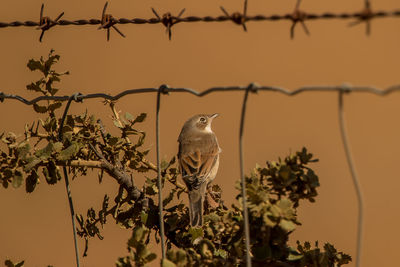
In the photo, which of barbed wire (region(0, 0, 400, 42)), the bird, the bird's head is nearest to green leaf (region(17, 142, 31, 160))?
barbed wire (region(0, 0, 400, 42))

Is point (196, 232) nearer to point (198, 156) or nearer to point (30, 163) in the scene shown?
point (30, 163)

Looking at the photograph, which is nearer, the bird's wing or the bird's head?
the bird's wing

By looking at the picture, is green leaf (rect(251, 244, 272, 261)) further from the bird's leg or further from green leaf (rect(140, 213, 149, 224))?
the bird's leg

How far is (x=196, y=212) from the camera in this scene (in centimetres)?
454

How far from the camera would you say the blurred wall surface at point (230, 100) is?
14008 millimetres

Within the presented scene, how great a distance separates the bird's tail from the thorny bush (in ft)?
0.21

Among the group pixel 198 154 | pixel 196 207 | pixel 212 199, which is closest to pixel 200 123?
pixel 198 154

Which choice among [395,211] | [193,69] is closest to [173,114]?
[193,69]

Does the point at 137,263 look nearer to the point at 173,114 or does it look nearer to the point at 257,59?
the point at 173,114

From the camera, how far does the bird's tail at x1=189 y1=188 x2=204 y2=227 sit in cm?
441

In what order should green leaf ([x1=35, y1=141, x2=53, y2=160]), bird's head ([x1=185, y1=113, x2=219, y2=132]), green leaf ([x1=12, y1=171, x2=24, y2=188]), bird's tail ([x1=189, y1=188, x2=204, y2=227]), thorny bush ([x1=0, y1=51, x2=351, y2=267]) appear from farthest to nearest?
1. bird's head ([x1=185, y1=113, x2=219, y2=132])
2. bird's tail ([x1=189, y1=188, x2=204, y2=227])
3. green leaf ([x1=35, y1=141, x2=53, y2=160])
4. green leaf ([x1=12, y1=171, x2=24, y2=188])
5. thorny bush ([x1=0, y1=51, x2=351, y2=267])

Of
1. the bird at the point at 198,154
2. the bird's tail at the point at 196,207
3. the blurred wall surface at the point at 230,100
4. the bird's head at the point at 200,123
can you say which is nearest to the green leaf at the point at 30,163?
the bird's tail at the point at 196,207

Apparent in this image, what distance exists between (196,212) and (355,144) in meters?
14.8

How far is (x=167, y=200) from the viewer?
4.56 meters
